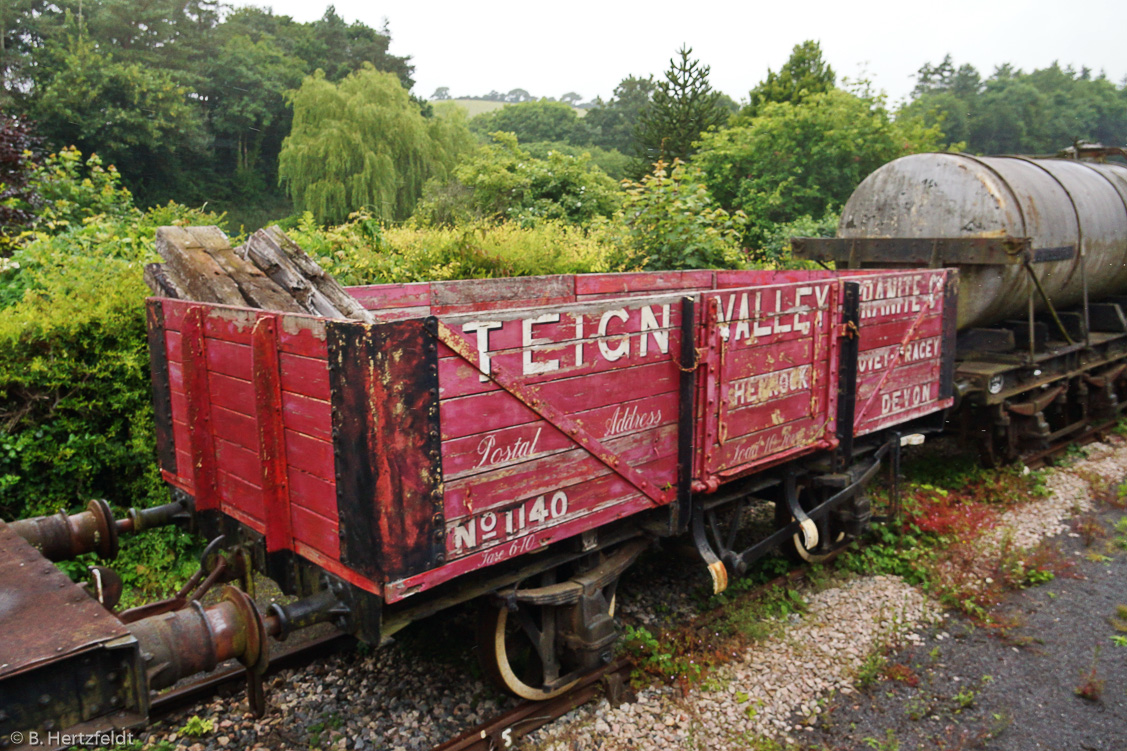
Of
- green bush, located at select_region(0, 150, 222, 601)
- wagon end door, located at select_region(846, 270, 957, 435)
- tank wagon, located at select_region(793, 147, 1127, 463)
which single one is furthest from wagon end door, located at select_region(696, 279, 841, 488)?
green bush, located at select_region(0, 150, 222, 601)

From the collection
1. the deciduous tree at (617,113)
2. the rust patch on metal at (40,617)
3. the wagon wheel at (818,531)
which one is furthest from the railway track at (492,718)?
the deciduous tree at (617,113)

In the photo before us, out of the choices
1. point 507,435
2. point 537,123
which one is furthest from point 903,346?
point 537,123

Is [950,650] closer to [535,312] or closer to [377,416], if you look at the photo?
[535,312]

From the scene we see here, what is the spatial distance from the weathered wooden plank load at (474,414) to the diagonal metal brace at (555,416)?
10mm

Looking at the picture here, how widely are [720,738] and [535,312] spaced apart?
8.29 ft

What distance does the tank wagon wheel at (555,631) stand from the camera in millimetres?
4039

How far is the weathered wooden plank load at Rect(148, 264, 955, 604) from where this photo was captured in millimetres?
3064

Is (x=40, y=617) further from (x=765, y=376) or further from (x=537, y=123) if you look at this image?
(x=537, y=123)

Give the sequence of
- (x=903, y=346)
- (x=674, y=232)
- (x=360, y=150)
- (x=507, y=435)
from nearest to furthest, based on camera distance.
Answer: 1. (x=507, y=435)
2. (x=903, y=346)
3. (x=674, y=232)
4. (x=360, y=150)

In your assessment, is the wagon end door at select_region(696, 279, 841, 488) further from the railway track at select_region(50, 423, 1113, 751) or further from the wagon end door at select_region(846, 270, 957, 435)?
the railway track at select_region(50, 423, 1113, 751)

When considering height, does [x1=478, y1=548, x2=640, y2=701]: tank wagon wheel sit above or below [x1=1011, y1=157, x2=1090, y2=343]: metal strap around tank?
below

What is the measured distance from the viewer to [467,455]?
3.31 metres

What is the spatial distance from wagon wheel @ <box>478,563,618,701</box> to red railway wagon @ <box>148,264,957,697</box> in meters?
0.01

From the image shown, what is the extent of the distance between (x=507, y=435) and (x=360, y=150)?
29.9 m
